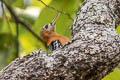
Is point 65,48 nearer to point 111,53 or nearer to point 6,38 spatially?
point 111,53

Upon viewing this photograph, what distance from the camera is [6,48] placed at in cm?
570

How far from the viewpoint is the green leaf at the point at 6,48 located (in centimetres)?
544

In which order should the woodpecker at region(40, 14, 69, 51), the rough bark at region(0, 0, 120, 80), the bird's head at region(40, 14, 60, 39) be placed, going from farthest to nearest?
the bird's head at region(40, 14, 60, 39)
the woodpecker at region(40, 14, 69, 51)
the rough bark at region(0, 0, 120, 80)

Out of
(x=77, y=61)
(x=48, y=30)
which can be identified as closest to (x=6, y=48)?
(x=48, y=30)

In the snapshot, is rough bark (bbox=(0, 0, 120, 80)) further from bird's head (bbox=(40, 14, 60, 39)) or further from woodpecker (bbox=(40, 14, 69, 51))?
bird's head (bbox=(40, 14, 60, 39))

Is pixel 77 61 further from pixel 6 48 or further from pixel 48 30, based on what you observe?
pixel 6 48

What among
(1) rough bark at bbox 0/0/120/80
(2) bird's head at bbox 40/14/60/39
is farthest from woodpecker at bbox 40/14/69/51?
(1) rough bark at bbox 0/0/120/80

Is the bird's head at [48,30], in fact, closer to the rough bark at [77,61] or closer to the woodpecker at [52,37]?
the woodpecker at [52,37]

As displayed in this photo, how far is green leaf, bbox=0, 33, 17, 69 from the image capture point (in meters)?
5.44

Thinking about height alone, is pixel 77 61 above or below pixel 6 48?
below

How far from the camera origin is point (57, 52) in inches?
117

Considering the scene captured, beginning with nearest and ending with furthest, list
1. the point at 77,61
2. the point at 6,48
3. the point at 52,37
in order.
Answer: the point at 77,61, the point at 52,37, the point at 6,48

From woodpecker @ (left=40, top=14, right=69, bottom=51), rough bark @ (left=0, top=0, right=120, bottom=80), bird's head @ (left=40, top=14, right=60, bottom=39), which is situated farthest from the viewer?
bird's head @ (left=40, top=14, right=60, bottom=39)

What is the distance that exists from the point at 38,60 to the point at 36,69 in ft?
0.31
